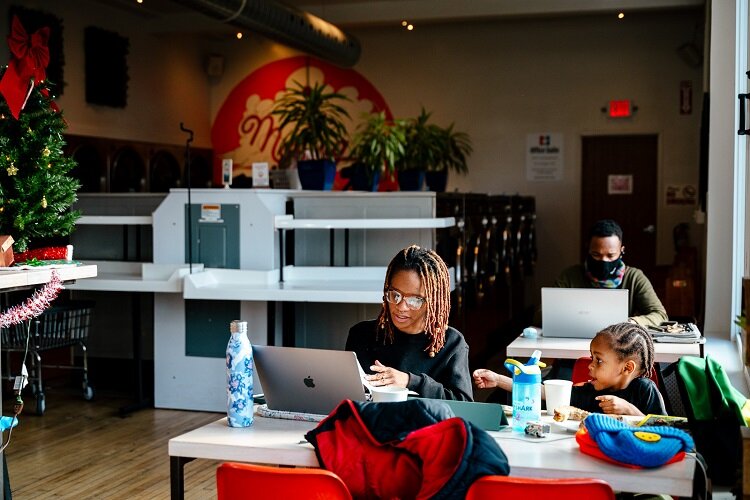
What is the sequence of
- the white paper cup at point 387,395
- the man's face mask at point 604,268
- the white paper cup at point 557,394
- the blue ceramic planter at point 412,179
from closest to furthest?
the white paper cup at point 387,395 → the white paper cup at point 557,394 → the man's face mask at point 604,268 → the blue ceramic planter at point 412,179

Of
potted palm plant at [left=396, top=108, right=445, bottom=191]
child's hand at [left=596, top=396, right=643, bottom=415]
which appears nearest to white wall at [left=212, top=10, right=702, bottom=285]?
potted palm plant at [left=396, top=108, right=445, bottom=191]

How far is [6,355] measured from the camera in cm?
681

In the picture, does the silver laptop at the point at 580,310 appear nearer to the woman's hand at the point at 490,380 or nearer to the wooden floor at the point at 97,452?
the woman's hand at the point at 490,380

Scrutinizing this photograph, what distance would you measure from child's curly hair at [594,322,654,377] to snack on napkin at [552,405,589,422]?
393 millimetres

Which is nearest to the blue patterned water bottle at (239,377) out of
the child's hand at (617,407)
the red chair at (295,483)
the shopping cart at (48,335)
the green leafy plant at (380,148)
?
the red chair at (295,483)

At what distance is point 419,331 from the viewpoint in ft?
10.8

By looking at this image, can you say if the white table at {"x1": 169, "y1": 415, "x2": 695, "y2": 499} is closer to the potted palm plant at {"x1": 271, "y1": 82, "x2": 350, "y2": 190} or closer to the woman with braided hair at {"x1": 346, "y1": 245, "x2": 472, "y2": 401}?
the woman with braided hair at {"x1": 346, "y1": 245, "x2": 472, "y2": 401}

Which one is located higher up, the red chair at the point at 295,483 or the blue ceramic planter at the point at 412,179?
the blue ceramic planter at the point at 412,179

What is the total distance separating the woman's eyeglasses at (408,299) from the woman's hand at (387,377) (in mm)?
313

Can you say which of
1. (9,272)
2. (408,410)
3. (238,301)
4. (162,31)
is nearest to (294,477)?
(408,410)

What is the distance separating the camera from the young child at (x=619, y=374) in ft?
10.3

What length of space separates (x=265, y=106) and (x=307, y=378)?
393 inches

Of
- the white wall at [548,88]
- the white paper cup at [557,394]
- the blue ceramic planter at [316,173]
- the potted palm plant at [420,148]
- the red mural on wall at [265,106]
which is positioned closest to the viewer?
the white paper cup at [557,394]

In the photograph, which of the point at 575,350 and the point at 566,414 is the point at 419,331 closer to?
the point at 566,414
